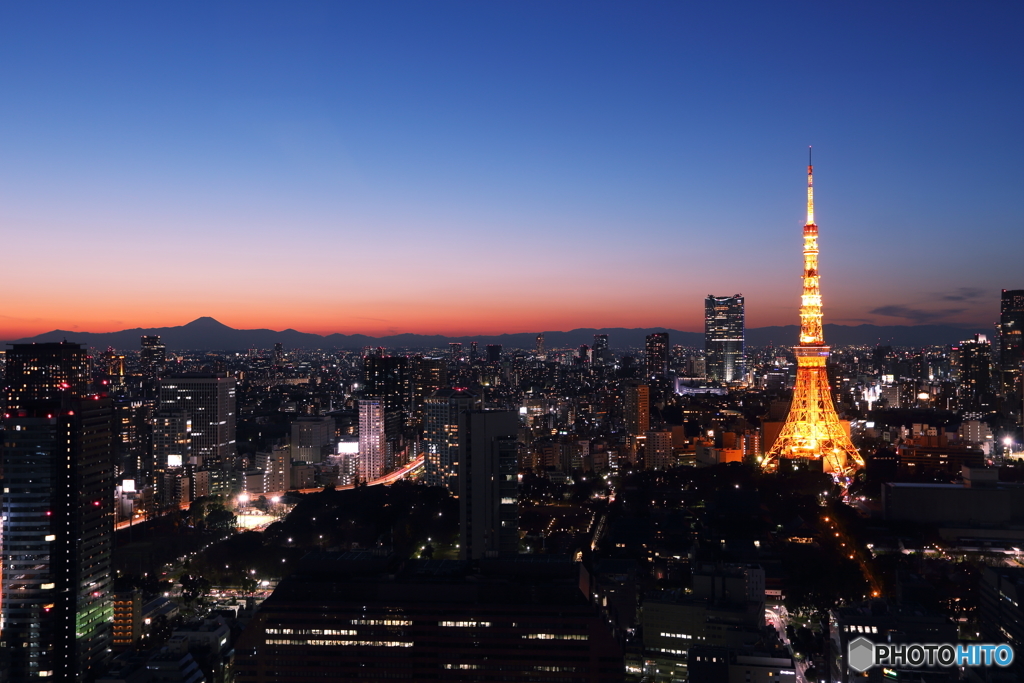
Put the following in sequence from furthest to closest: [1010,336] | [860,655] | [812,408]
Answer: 1. [1010,336]
2. [812,408]
3. [860,655]

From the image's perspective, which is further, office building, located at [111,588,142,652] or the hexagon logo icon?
office building, located at [111,588,142,652]

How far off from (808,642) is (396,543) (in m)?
8.28

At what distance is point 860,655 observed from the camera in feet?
29.4

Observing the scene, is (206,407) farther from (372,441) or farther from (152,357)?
(152,357)

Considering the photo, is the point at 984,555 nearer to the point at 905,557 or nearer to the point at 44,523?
A: the point at 905,557

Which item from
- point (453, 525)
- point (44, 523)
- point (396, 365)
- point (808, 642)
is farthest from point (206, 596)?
point (396, 365)

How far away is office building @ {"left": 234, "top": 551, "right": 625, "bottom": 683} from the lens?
8148mm

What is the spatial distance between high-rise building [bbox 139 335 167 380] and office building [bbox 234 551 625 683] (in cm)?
3421

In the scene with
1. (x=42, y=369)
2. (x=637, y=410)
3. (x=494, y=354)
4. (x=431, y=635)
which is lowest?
(x=431, y=635)

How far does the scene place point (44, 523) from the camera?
11.4m

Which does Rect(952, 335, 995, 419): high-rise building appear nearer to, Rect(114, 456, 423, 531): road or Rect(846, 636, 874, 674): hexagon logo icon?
→ Rect(114, 456, 423, 531): road

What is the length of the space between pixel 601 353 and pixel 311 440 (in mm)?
34911

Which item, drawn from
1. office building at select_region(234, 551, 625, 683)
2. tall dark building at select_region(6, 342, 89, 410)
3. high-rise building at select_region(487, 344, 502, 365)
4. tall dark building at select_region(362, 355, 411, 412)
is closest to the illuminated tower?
office building at select_region(234, 551, 625, 683)

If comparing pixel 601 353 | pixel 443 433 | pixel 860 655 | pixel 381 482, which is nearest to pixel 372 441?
pixel 381 482
